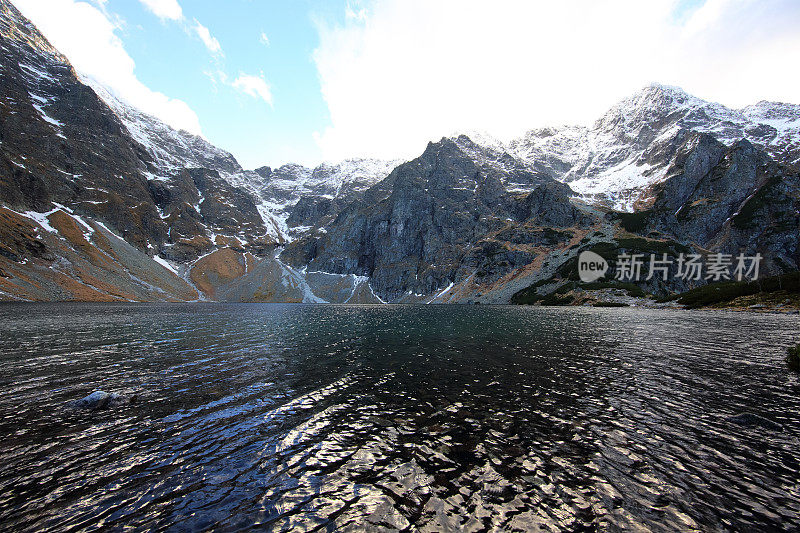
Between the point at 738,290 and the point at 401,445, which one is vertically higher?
the point at 738,290

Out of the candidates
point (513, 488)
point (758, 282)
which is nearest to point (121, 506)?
point (513, 488)

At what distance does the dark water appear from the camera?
1100 cm

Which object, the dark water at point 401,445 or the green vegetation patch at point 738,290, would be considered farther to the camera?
the green vegetation patch at point 738,290

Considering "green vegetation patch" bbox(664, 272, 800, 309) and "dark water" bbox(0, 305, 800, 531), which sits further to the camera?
"green vegetation patch" bbox(664, 272, 800, 309)

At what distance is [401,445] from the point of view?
1603 cm

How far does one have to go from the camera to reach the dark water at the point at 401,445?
1100 centimetres

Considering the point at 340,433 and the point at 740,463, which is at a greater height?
the point at 740,463

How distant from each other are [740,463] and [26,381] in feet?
148

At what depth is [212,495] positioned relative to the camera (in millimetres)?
12000

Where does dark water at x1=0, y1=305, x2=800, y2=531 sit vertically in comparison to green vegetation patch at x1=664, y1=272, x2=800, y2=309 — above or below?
below

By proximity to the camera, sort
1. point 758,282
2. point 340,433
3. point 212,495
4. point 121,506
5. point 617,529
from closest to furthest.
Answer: point 617,529, point 121,506, point 212,495, point 340,433, point 758,282

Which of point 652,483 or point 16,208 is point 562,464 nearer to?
point 652,483

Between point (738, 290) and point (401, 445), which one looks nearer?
point (401, 445)

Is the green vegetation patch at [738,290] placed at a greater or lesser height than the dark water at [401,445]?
greater
